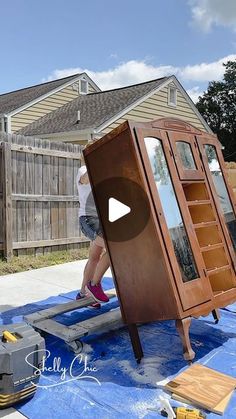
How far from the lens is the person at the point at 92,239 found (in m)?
3.50

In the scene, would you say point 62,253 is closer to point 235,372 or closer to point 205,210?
point 205,210

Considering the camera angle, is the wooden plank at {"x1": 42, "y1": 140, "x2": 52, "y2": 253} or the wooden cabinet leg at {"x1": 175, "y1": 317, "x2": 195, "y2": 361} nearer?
the wooden cabinet leg at {"x1": 175, "y1": 317, "x2": 195, "y2": 361}

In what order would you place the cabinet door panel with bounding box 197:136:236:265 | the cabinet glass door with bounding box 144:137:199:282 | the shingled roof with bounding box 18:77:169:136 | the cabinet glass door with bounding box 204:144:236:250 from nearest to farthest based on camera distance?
the cabinet glass door with bounding box 144:137:199:282 < the cabinet door panel with bounding box 197:136:236:265 < the cabinet glass door with bounding box 204:144:236:250 < the shingled roof with bounding box 18:77:169:136

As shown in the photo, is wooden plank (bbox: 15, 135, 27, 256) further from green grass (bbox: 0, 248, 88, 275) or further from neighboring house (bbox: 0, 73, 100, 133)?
neighboring house (bbox: 0, 73, 100, 133)

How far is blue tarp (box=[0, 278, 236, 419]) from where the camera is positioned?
2129 millimetres

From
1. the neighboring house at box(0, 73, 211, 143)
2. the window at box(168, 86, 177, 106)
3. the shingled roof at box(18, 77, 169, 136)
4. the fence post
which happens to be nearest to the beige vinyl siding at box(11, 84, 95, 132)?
the neighboring house at box(0, 73, 211, 143)

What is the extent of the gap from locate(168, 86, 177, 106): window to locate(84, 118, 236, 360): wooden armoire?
42.4 feet

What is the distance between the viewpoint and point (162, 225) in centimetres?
257

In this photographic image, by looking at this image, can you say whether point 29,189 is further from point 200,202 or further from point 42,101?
point 42,101

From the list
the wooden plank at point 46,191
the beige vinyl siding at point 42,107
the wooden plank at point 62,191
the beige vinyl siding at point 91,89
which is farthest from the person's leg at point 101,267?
the beige vinyl siding at point 91,89

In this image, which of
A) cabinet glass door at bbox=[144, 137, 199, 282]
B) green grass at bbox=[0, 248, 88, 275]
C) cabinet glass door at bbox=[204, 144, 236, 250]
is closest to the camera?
cabinet glass door at bbox=[144, 137, 199, 282]

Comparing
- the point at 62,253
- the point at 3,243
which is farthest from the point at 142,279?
the point at 62,253

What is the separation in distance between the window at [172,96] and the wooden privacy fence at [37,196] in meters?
9.55

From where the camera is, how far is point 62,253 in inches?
263
